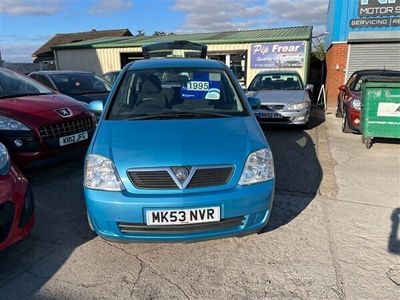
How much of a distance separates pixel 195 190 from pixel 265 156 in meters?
0.71

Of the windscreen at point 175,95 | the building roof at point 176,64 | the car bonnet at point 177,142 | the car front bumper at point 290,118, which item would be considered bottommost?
the car front bumper at point 290,118

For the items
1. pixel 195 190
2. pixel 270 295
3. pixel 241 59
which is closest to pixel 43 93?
pixel 195 190

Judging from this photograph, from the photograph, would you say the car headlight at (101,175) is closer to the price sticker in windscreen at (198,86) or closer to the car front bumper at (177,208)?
the car front bumper at (177,208)

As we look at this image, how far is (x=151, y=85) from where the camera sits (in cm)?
385

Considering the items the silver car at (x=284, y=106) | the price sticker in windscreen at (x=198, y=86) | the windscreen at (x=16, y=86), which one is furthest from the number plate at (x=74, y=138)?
the silver car at (x=284, y=106)

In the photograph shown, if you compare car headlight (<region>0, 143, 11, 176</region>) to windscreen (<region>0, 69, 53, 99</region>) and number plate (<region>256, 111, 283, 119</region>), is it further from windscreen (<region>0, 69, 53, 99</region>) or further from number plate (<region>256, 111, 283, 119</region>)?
number plate (<region>256, 111, 283, 119</region>)

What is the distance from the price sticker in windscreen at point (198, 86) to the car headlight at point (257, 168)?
1154mm

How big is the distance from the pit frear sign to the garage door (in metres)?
0.72

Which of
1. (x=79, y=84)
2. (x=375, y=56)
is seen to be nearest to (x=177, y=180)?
(x=79, y=84)

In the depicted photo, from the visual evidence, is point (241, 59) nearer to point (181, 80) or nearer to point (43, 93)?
point (43, 93)

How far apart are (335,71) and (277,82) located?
5.27m

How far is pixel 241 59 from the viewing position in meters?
16.6

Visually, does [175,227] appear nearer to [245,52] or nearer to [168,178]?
[168,178]

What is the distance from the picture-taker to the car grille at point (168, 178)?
2.66m
